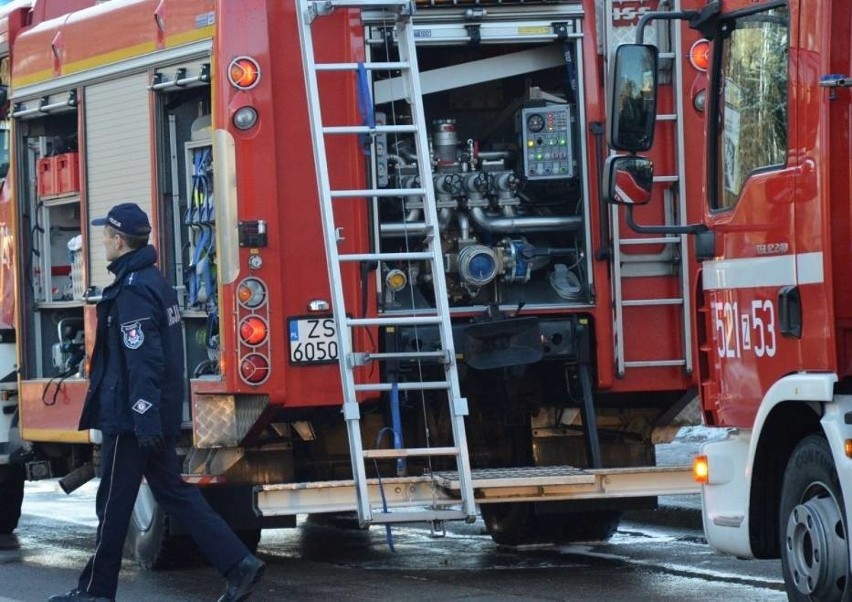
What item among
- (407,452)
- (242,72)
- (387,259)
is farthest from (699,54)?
(407,452)

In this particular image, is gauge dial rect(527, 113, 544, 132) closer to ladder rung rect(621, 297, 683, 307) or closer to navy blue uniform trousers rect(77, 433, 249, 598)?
ladder rung rect(621, 297, 683, 307)

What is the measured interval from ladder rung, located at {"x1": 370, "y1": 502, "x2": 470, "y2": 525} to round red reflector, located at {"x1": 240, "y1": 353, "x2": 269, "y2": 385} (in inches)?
40.3

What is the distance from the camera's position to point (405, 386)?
29.6ft

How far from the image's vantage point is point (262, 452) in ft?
31.3

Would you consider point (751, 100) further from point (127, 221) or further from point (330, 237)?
point (127, 221)

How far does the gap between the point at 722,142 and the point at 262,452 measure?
308 cm

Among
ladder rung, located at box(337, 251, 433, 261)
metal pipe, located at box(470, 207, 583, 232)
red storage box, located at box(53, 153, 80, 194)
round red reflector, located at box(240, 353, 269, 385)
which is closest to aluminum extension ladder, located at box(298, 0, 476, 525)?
ladder rung, located at box(337, 251, 433, 261)

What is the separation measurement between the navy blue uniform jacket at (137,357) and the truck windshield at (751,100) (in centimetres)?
247

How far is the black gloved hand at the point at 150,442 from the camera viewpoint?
800 cm

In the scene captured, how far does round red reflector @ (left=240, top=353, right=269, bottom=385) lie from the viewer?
30.0ft

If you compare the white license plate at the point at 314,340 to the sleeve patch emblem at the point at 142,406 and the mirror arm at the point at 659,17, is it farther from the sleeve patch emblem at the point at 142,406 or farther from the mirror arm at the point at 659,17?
Result: the mirror arm at the point at 659,17

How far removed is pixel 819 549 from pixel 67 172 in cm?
594

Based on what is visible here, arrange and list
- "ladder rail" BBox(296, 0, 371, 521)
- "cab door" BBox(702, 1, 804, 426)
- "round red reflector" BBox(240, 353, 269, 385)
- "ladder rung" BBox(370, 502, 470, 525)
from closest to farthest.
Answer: "cab door" BBox(702, 1, 804, 426)
"ladder rung" BBox(370, 502, 470, 525)
"ladder rail" BBox(296, 0, 371, 521)
"round red reflector" BBox(240, 353, 269, 385)

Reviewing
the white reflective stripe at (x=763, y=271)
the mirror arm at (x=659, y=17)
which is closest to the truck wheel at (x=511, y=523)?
the white reflective stripe at (x=763, y=271)
